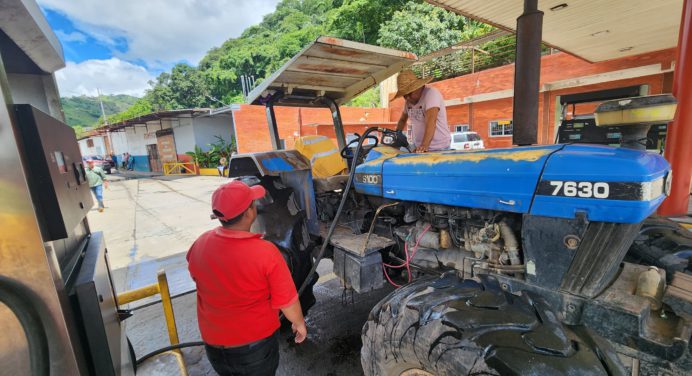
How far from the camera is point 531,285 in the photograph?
4.95 feet

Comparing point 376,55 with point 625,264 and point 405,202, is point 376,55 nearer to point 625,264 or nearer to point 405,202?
point 405,202

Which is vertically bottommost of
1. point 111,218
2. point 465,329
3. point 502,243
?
point 111,218

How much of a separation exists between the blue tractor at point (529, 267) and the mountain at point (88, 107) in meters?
89.1

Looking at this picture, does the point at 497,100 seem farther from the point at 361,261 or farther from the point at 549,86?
the point at 361,261

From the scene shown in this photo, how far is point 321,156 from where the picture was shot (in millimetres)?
3352

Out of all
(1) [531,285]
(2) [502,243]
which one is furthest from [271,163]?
(1) [531,285]

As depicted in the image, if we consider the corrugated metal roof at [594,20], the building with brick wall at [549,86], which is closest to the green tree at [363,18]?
the building with brick wall at [549,86]

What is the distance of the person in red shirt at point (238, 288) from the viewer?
1.59 m

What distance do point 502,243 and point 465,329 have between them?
0.55 meters

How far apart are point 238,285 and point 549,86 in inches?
532

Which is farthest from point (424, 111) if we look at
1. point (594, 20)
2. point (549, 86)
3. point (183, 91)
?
point (183, 91)

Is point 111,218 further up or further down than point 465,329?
further down

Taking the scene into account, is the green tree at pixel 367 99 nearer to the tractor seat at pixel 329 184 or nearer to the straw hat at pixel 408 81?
the straw hat at pixel 408 81

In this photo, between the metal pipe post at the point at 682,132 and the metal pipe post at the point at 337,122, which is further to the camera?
the metal pipe post at the point at 682,132
